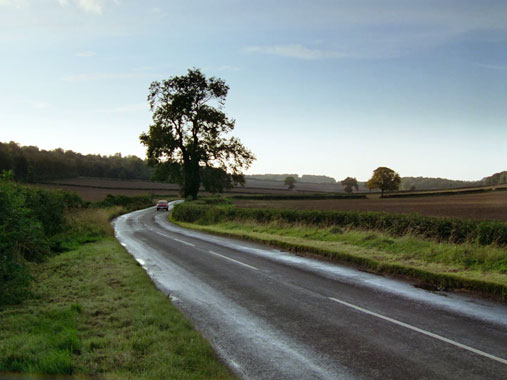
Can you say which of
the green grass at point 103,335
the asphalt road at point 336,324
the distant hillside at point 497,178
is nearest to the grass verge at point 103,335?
the green grass at point 103,335

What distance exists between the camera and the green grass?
459 cm

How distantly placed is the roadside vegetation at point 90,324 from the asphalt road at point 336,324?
0.60 meters

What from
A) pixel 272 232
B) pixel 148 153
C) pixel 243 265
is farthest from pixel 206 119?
pixel 243 265

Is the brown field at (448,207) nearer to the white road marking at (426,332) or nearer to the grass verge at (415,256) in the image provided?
the grass verge at (415,256)

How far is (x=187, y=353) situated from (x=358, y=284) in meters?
6.13

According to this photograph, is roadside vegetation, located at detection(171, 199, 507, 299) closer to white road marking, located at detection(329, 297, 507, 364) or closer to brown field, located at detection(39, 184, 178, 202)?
white road marking, located at detection(329, 297, 507, 364)

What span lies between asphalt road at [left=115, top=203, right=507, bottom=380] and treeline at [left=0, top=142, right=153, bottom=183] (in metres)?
35.6

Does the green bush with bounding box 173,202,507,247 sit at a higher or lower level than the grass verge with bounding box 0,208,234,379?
higher

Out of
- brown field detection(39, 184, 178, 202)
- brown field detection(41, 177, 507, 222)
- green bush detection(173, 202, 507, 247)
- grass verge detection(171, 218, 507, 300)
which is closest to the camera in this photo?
grass verge detection(171, 218, 507, 300)

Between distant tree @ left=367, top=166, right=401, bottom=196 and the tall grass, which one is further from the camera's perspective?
distant tree @ left=367, top=166, right=401, bottom=196

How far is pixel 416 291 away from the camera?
9.23 m

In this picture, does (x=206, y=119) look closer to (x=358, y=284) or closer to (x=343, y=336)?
(x=358, y=284)

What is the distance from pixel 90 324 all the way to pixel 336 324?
420 centimetres

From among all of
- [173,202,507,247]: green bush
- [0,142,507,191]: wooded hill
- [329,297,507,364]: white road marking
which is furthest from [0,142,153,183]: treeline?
[329,297,507,364]: white road marking
